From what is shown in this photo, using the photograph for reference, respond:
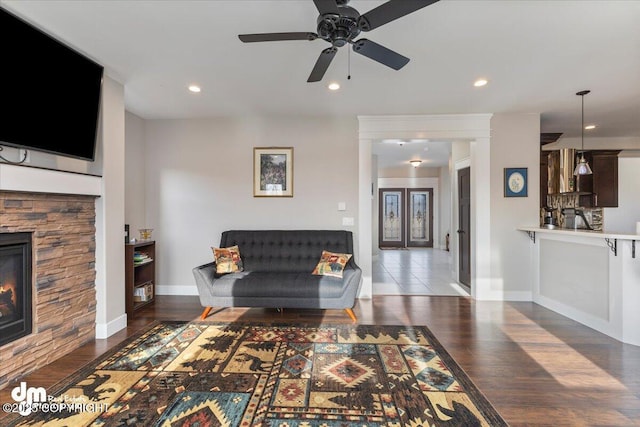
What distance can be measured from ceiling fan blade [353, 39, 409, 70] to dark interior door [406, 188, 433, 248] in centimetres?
886

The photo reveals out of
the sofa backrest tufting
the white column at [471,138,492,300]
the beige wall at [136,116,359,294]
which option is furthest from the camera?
the beige wall at [136,116,359,294]

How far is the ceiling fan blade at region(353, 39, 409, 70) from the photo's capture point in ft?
6.56

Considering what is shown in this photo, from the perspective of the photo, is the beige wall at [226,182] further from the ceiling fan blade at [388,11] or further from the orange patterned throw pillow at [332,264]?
the ceiling fan blade at [388,11]

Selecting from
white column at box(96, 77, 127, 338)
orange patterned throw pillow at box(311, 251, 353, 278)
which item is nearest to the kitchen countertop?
orange patterned throw pillow at box(311, 251, 353, 278)

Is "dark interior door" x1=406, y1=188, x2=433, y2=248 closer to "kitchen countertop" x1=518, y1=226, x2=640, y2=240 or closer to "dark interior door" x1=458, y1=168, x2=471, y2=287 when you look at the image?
"dark interior door" x1=458, y1=168, x2=471, y2=287

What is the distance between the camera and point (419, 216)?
10688 mm

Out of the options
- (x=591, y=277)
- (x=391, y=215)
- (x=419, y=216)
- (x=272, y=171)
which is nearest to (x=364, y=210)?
(x=272, y=171)

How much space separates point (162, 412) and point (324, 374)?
1081mm

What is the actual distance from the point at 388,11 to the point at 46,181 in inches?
111

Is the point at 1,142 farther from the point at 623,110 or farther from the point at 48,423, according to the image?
the point at 623,110

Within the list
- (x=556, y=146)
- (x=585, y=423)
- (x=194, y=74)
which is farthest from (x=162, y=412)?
(x=556, y=146)

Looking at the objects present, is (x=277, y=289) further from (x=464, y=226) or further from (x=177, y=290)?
(x=464, y=226)

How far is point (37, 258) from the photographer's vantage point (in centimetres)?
242

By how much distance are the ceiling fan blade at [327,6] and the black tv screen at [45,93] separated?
7.11 feet
